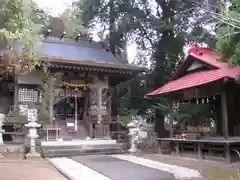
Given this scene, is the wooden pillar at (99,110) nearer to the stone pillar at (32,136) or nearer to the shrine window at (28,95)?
the shrine window at (28,95)

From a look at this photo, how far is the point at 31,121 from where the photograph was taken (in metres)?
13.3

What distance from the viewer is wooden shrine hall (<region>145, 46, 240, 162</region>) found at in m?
10.9

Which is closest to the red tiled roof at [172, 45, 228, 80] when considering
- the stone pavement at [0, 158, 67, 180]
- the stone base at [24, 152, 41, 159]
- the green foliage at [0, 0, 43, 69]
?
the stone pavement at [0, 158, 67, 180]

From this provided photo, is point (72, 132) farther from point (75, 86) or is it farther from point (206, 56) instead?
point (206, 56)

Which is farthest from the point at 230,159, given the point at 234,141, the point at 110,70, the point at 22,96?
the point at 22,96

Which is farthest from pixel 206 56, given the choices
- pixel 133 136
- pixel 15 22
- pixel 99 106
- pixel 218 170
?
pixel 15 22

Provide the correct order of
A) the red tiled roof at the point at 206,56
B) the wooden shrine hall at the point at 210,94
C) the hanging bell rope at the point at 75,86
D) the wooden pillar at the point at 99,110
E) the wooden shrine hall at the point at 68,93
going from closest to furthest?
the wooden shrine hall at the point at 210,94 → the red tiled roof at the point at 206,56 → the wooden shrine hall at the point at 68,93 → the wooden pillar at the point at 99,110 → the hanging bell rope at the point at 75,86

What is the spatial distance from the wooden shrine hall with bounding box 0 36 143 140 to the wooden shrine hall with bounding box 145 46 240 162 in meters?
3.45

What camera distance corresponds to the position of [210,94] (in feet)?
40.3

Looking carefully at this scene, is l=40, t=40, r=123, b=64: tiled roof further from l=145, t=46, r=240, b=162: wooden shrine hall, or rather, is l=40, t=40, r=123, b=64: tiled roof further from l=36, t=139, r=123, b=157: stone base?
l=145, t=46, r=240, b=162: wooden shrine hall

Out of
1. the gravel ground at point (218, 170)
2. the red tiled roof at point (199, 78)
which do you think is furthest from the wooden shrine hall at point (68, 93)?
the gravel ground at point (218, 170)

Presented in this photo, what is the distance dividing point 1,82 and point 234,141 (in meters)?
10.9

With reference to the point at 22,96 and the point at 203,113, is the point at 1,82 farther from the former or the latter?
the point at 203,113

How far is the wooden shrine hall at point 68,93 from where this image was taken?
15383mm
